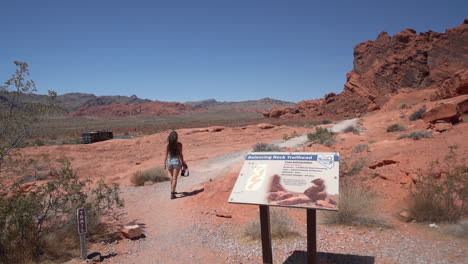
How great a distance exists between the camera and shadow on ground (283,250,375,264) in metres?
4.23

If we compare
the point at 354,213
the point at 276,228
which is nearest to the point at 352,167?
the point at 354,213

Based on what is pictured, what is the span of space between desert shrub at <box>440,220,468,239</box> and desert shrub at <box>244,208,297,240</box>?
7.29 ft

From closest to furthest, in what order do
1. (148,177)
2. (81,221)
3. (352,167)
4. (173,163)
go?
(81,221) < (173,163) < (352,167) < (148,177)

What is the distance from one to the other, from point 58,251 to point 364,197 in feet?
17.0

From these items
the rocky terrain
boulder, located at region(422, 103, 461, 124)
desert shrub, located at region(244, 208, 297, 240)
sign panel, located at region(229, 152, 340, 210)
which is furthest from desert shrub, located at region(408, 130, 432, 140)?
sign panel, located at region(229, 152, 340, 210)

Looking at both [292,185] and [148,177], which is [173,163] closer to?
[148,177]

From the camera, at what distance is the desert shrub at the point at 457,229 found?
462 cm

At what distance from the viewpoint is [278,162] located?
13.9 feet

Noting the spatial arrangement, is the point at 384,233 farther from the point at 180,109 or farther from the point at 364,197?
the point at 180,109

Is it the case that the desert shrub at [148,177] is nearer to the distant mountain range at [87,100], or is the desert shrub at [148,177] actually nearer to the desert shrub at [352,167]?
the desert shrub at [352,167]

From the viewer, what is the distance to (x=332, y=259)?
4.36 meters

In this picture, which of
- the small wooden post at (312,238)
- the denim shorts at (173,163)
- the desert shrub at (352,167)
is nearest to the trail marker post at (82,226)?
the small wooden post at (312,238)

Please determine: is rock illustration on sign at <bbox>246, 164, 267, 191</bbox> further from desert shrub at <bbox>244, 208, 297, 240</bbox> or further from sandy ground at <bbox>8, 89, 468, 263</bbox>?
desert shrub at <bbox>244, 208, 297, 240</bbox>

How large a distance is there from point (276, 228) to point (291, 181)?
168cm
